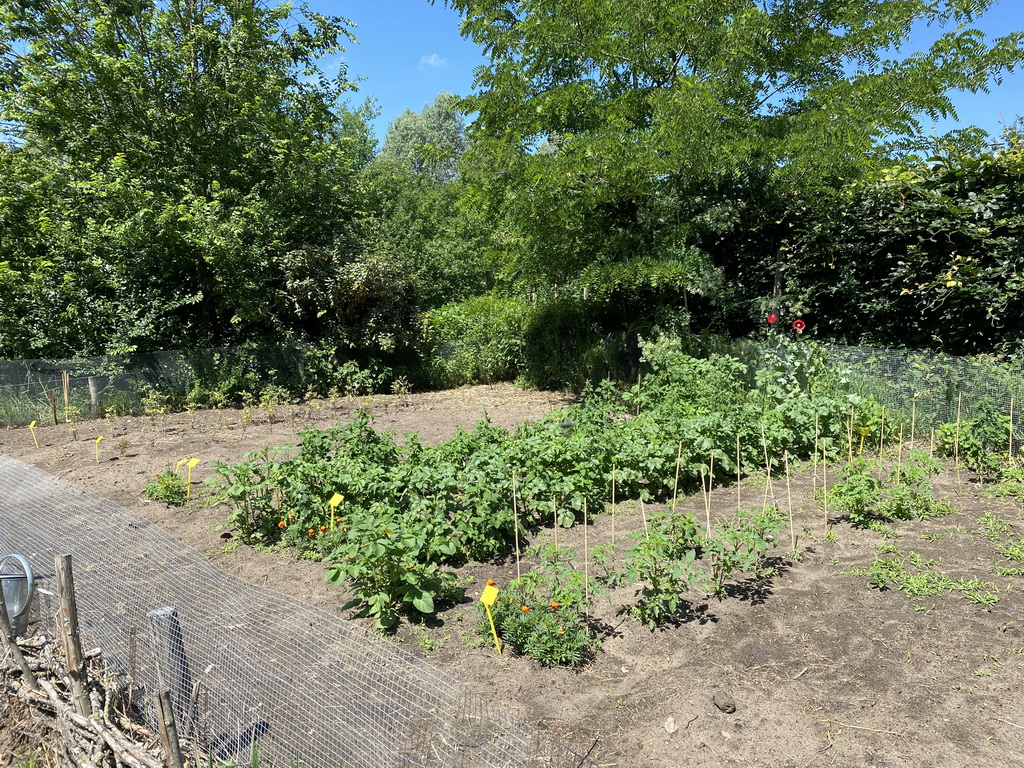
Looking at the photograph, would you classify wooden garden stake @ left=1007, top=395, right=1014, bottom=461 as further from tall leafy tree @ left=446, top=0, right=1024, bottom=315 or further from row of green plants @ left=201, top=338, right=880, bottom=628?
tall leafy tree @ left=446, top=0, right=1024, bottom=315

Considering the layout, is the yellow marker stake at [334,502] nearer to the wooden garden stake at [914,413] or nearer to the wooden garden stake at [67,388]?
the wooden garden stake at [914,413]

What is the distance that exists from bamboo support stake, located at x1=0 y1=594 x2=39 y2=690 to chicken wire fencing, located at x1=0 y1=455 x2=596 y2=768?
0.28m

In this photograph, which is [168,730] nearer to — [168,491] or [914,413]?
[168,491]

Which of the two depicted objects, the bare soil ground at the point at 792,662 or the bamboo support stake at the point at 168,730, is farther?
the bare soil ground at the point at 792,662

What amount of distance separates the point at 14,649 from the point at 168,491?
3283 millimetres

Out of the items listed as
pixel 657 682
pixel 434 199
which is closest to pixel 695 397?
pixel 657 682

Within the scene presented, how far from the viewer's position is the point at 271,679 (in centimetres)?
311

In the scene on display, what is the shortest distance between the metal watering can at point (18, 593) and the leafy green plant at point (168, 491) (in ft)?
9.67

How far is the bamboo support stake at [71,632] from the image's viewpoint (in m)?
2.56

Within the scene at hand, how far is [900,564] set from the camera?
13.6 feet

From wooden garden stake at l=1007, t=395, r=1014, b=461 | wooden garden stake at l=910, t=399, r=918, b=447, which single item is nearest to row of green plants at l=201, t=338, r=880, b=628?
wooden garden stake at l=910, t=399, r=918, b=447

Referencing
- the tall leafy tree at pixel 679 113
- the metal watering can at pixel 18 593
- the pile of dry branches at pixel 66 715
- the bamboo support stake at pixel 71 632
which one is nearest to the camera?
the pile of dry branches at pixel 66 715

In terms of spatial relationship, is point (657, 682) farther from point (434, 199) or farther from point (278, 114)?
point (434, 199)

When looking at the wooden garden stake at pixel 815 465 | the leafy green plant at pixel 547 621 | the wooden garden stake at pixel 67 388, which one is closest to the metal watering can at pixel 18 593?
the leafy green plant at pixel 547 621
